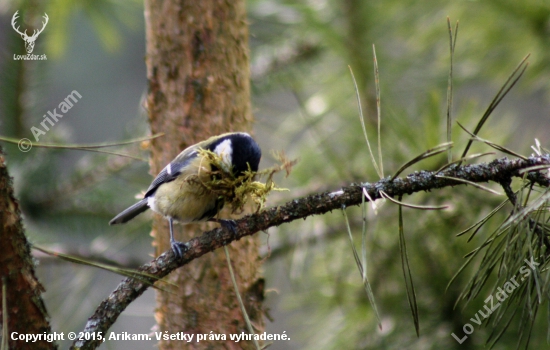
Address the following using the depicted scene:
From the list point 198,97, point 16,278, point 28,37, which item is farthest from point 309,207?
point 28,37

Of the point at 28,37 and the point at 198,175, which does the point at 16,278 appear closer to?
the point at 198,175

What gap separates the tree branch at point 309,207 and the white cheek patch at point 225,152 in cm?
17

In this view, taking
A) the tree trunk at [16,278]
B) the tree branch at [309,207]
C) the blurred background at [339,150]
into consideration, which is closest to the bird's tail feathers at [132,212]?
the blurred background at [339,150]

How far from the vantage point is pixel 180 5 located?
55.1 inches

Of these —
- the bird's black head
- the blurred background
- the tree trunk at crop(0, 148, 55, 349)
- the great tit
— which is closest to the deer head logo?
the blurred background

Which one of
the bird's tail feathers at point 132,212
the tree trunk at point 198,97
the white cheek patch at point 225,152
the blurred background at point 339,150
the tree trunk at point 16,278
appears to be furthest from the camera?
the bird's tail feathers at point 132,212

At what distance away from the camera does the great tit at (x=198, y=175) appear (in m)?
1.21

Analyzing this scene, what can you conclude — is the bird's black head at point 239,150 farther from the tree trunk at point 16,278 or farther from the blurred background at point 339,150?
the tree trunk at point 16,278

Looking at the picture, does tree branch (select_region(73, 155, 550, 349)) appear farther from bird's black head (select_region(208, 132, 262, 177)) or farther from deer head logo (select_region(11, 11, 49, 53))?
deer head logo (select_region(11, 11, 49, 53))

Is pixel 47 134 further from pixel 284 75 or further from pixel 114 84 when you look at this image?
pixel 114 84

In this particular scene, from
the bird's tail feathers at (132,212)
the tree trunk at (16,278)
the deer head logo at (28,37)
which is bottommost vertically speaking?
the tree trunk at (16,278)

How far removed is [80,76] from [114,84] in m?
0.54

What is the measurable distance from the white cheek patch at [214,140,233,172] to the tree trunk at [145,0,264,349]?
0.11 m

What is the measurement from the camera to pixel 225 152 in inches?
48.2
